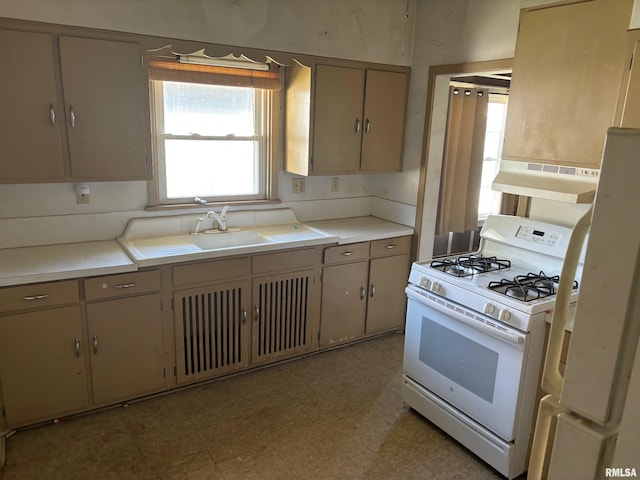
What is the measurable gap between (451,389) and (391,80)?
2.34 metres

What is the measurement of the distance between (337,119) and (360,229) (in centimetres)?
87

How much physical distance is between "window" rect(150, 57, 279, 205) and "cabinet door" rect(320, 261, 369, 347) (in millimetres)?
843

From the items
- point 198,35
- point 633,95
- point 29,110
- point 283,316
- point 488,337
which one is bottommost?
point 283,316

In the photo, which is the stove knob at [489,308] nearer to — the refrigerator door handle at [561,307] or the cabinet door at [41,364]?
the refrigerator door handle at [561,307]

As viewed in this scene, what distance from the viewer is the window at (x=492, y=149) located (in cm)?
477

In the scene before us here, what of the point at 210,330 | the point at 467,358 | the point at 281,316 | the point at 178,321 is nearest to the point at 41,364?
the point at 178,321

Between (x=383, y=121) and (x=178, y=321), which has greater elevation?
(x=383, y=121)

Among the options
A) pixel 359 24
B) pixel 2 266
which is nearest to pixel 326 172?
pixel 359 24

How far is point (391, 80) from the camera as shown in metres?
3.66

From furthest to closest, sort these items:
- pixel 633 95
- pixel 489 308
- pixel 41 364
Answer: pixel 41 364
pixel 489 308
pixel 633 95

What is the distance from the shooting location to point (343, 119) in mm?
3525

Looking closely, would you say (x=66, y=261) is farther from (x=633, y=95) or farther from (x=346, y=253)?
(x=633, y=95)

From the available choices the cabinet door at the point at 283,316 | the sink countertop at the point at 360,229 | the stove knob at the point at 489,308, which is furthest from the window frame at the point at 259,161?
the stove knob at the point at 489,308

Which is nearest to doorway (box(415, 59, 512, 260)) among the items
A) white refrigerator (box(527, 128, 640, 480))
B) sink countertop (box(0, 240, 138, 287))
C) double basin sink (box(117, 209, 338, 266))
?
double basin sink (box(117, 209, 338, 266))
